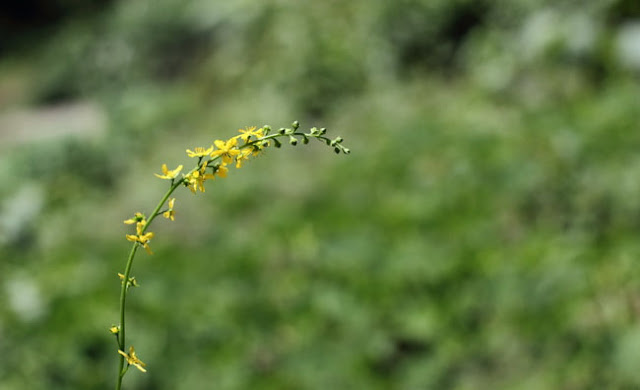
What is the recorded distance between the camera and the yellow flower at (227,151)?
101cm

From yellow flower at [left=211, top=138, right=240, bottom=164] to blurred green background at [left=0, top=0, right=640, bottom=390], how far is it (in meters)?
2.58

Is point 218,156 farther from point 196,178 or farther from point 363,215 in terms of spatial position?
point 363,215

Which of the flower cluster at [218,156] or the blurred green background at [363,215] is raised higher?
the blurred green background at [363,215]

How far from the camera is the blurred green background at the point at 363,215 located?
12.1ft

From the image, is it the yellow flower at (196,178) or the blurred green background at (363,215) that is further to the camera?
the blurred green background at (363,215)

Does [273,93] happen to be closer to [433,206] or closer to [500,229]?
[433,206]

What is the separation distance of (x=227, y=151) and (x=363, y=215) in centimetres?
398

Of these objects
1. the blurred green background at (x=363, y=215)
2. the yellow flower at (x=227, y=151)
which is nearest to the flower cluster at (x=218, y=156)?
the yellow flower at (x=227, y=151)

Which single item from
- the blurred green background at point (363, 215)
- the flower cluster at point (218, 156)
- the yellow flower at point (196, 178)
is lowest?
the yellow flower at point (196, 178)

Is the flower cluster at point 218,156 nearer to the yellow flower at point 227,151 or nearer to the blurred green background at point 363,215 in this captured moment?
the yellow flower at point 227,151

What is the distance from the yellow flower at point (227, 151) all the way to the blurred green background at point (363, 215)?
2.58m

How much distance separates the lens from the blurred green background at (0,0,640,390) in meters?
3.67

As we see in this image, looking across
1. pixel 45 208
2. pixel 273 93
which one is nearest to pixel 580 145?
pixel 273 93

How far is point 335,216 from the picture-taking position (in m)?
5.02
